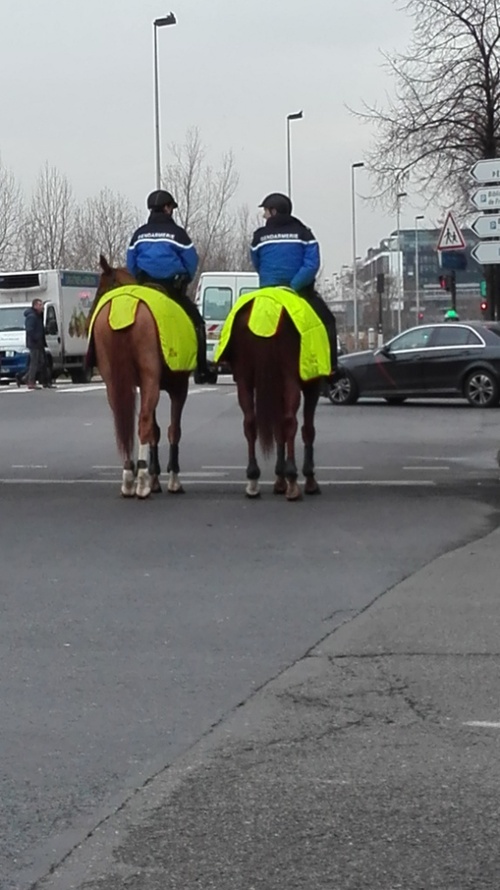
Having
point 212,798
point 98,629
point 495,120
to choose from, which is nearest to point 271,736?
point 212,798

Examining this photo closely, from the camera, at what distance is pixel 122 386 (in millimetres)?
11352

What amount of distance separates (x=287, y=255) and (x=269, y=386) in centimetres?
103

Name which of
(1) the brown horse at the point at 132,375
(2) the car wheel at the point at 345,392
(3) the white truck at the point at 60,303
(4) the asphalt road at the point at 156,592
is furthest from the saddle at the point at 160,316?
(3) the white truck at the point at 60,303

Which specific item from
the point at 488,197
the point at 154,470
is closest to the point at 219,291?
the point at 488,197

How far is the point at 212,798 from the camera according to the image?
4887mm

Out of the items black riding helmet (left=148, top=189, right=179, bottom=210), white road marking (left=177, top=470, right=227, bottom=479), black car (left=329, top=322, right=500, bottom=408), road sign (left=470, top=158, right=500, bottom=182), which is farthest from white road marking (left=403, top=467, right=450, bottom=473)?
black car (left=329, top=322, right=500, bottom=408)

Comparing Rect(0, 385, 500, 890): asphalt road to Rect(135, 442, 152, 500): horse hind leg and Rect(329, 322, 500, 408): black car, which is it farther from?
Rect(329, 322, 500, 408): black car

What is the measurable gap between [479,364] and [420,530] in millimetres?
16991

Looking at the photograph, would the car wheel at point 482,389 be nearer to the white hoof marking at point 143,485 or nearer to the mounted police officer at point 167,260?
the mounted police officer at point 167,260

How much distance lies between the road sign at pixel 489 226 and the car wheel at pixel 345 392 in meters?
11.2

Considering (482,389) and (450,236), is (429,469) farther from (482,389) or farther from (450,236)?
(450,236)

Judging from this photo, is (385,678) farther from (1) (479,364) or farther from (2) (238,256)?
(2) (238,256)

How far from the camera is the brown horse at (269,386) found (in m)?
11.3

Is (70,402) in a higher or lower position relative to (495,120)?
lower
